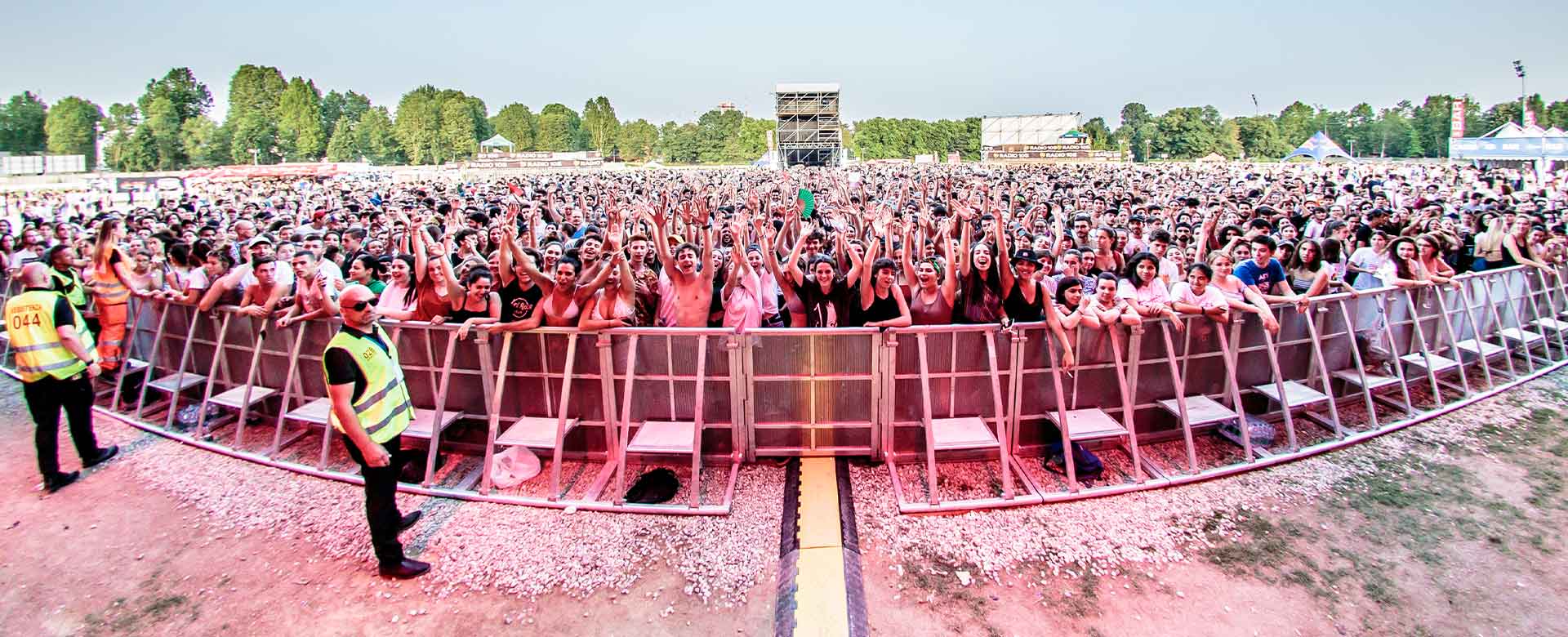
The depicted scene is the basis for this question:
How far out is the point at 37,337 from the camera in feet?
16.6

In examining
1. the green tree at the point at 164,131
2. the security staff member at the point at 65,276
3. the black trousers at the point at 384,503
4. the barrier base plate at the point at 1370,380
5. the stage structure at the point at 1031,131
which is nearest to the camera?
the black trousers at the point at 384,503

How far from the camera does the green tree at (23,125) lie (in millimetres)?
103938

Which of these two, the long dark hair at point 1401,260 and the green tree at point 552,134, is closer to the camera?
the long dark hair at point 1401,260

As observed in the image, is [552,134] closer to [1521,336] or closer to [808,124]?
[808,124]

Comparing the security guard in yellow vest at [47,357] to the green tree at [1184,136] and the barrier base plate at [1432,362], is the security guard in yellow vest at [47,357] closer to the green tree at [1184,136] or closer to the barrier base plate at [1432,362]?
the barrier base plate at [1432,362]

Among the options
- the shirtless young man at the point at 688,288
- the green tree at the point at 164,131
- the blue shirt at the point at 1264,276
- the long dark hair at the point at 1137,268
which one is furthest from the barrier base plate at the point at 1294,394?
the green tree at the point at 164,131

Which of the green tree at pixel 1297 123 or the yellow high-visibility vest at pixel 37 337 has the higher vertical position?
the green tree at pixel 1297 123

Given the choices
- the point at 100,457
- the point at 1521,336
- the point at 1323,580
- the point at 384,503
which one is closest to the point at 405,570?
the point at 384,503

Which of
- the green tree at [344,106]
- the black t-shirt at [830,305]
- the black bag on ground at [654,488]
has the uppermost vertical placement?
the green tree at [344,106]

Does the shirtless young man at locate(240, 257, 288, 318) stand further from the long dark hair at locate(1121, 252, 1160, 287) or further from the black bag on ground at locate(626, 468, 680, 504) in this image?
the long dark hair at locate(1121, 252, 1160, 287)

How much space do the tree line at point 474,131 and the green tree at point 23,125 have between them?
0.64 ft

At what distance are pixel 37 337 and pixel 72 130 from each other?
148 m

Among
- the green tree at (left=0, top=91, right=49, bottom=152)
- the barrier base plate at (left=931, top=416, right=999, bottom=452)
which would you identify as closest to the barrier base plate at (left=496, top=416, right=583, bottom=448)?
the barrier base plate at (left=931, top=416, right=999, bottom=452)

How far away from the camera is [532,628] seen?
12.2 feet
